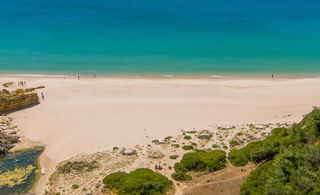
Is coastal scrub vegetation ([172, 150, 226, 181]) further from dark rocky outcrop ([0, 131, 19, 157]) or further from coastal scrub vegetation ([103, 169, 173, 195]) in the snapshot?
dark rocky outcrop ([0, 131, 19, 157])

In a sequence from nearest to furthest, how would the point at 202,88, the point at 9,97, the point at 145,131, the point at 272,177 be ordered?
1. the point at 272,177
2. the point at 145,131
3. the point at 9,97
4. the point at 202,88

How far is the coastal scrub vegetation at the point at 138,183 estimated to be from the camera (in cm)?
1733

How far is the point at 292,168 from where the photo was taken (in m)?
14.2

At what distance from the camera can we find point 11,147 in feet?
82.2

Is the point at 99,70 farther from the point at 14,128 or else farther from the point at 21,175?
the point at 21,175

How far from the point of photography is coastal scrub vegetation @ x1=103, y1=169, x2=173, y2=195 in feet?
56.9

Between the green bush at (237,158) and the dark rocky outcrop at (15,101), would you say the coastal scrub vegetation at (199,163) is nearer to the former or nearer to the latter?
the green bush at (237,158)

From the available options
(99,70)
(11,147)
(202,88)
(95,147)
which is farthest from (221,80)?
(11,147)

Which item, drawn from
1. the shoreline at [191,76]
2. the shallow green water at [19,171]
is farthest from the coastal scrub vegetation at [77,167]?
the shoreline at [191,76]

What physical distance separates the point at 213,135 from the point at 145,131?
6.15 metres

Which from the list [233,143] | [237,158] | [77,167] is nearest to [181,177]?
[237,158]

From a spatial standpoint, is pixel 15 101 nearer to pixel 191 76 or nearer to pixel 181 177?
pixel 181 177

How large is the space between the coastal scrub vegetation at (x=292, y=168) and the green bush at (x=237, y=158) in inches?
79.9

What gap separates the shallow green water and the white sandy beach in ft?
4.26
